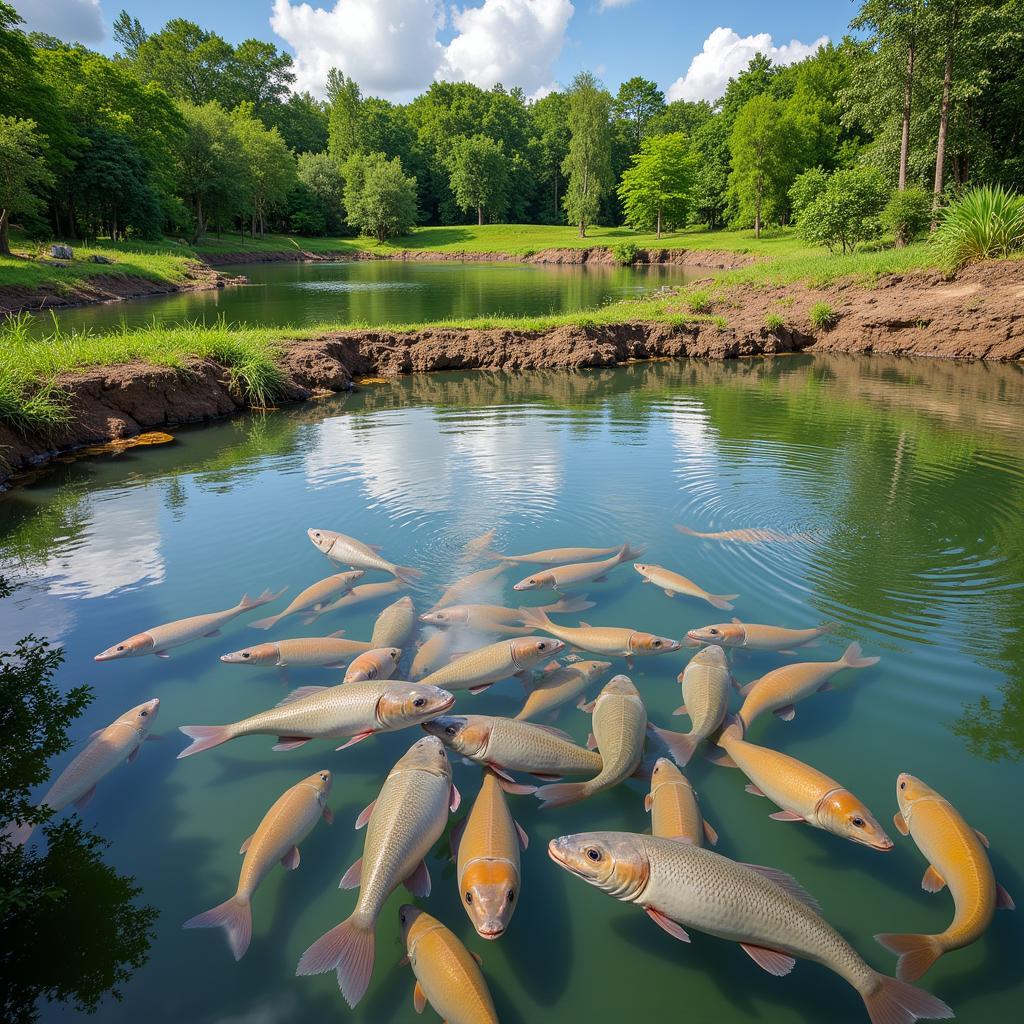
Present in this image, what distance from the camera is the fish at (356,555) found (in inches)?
263

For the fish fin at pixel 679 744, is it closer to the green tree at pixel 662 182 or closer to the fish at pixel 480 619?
the fish at pixel 480 619

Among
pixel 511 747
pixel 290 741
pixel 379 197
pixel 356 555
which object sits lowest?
pixel 290 741

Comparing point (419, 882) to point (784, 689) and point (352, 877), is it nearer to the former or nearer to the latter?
point (352, 877)

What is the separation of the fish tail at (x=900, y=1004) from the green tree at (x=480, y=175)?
3674 inches

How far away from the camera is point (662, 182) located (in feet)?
220

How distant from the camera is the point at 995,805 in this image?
3.91 metres

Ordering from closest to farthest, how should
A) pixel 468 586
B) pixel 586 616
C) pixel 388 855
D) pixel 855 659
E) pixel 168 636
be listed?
pixel 388 855 → pixel 855 659 → pixel 168 636 → pixel 586 616 → pixel 468 586

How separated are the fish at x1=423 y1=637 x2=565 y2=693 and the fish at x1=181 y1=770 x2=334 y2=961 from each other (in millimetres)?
1116

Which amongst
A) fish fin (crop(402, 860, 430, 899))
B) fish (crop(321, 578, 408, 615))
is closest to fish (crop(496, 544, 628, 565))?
fish (crop(321, 578, 408, 615))

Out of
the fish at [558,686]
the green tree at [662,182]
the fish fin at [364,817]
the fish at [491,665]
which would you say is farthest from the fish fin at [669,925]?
the green tree at [662,182]

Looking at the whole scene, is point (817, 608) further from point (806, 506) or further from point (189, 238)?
point (189, 238)

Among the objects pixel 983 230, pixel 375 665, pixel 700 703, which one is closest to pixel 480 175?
pixel 983 230

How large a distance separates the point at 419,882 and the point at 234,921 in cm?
86

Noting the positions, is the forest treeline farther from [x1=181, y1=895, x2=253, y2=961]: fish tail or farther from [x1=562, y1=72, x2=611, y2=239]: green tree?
[x1=181, y1=895, x2=253, y2=961]: fish tail
